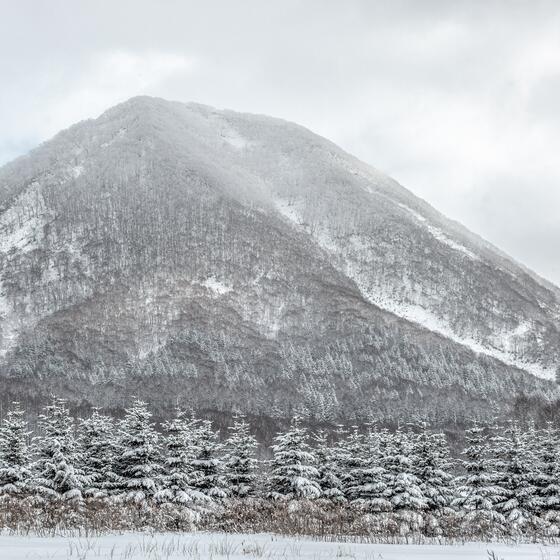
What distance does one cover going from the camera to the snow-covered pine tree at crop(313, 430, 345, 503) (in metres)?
33.9

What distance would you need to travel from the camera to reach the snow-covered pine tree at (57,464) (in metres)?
28.2

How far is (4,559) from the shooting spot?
6.55m

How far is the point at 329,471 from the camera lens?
116ft

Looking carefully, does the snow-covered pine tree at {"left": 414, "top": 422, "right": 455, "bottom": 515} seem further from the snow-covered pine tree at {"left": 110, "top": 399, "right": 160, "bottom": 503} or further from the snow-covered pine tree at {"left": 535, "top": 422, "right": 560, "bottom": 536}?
the snow-covered pine tree at {"left": 110, "top": 399, "right": 160, "bottom": 503}

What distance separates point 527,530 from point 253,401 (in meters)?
182

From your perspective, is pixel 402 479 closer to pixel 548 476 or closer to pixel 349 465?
pixel 349 465

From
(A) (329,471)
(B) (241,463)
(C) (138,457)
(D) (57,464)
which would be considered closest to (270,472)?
(B) (241,463)

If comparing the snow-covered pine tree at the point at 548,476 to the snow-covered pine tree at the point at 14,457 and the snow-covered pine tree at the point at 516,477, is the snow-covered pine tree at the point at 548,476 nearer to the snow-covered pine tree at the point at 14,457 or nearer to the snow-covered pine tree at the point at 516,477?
the snow-covered pine tree at the point at 516,477

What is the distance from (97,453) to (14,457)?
14.9 feet

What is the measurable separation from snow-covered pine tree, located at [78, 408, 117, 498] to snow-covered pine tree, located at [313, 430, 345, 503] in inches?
445

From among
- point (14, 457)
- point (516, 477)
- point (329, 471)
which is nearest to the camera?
point (14, 457)

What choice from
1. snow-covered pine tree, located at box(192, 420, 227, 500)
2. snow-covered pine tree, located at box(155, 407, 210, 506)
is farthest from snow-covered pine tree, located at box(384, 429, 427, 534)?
snow-covered pine tree, located at box(155, 407, 210, 506)

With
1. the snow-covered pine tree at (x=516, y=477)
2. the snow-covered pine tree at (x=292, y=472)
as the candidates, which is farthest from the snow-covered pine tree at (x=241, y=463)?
the snow-covered pine tree at (x=516, y=477)

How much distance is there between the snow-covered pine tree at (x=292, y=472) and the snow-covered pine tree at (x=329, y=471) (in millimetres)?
2464
